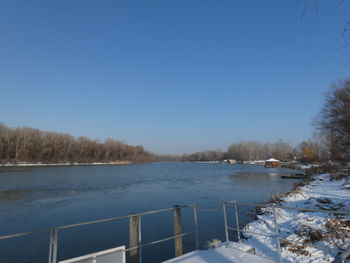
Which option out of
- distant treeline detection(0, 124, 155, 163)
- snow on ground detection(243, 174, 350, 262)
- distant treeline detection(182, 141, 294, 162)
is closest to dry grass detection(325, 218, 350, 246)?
snow on ground detection(243, 174, 350, 262)

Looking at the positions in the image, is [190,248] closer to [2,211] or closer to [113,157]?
[2,211]

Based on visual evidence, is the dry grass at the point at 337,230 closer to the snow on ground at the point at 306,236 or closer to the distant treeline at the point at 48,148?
the snow on ground at the point at 306,236

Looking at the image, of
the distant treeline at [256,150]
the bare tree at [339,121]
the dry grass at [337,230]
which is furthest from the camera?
the distant treeline at [256,150]

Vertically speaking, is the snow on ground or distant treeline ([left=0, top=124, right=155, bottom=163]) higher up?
distant treeline ([left=0, top=124, right=155, bottom=163])

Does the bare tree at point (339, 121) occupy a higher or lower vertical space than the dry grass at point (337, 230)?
higher

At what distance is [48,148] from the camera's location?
6450 cm

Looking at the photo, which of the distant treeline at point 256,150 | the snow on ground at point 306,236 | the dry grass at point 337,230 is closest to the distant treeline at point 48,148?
the distant treeline at point 256,150

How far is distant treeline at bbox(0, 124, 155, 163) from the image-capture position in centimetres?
5800

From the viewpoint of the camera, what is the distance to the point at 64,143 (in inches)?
2788

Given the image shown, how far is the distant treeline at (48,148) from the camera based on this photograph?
5800 centimetres

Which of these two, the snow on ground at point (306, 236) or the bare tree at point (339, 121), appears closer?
the snow on ground at point (306, 236)

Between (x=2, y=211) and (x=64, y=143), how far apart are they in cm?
6528

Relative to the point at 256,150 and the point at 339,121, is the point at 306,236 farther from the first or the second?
the point at 256,150

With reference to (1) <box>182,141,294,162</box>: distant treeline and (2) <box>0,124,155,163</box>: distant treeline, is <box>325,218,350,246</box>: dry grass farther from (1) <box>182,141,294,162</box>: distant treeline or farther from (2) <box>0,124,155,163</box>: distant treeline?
(1) <box>182,141,294,162</box>: distant treeline
